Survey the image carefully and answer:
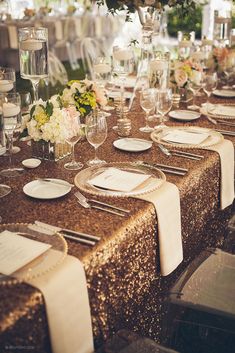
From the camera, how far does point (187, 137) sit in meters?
2.38

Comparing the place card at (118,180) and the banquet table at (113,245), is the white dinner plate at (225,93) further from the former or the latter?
the place card at (118,180)

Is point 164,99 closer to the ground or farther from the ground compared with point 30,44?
closer to the ground

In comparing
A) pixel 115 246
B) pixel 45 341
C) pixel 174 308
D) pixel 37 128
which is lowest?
pixel 174 308

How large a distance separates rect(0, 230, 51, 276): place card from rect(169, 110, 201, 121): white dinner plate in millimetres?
1530

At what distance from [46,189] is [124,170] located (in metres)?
0.35

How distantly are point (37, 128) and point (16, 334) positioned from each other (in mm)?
1009

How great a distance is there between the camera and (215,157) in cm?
221

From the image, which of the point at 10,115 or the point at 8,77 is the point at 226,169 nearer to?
the point at 10,115

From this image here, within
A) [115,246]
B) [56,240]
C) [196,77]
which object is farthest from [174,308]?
[196,77]

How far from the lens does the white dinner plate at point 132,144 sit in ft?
7.29

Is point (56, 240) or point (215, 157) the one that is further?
point (215, 157)

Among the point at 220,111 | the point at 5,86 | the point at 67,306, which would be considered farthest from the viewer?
the point at 220,111

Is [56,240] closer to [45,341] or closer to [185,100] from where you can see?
[45,341]

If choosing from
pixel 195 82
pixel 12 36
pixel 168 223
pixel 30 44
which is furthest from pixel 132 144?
pixel 12 36
